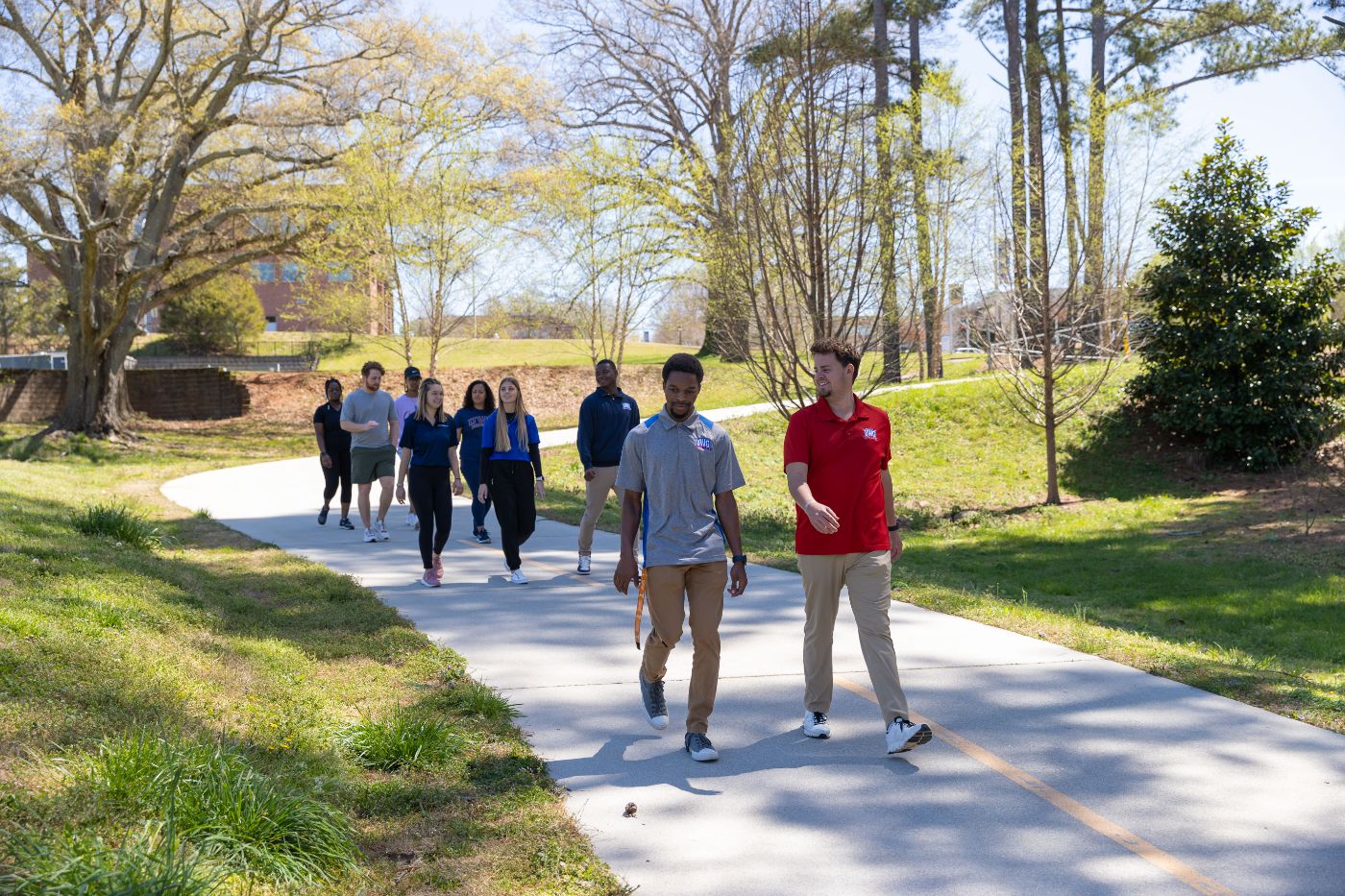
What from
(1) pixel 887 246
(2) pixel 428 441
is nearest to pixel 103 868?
(2) pixel 428 441

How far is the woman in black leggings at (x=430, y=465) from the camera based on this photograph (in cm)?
1028

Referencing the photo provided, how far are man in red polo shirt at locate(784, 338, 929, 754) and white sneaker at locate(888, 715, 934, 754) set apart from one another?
12mm

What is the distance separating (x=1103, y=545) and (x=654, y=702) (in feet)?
35.8

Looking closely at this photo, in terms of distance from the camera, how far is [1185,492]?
19734 millimetres

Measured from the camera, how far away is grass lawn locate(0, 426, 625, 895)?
3842 mm

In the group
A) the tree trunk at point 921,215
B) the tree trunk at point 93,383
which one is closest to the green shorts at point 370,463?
the tree trunk at point 921,215

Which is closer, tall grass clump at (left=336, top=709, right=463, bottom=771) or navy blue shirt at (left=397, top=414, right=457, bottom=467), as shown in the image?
tall grass clump at (left=336, top=709, right=463, bottom=771)

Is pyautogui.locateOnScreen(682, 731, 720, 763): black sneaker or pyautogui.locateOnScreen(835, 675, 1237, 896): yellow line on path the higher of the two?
pyautogui.locateOnScreen(682, 731, 720, 763): black sneaker

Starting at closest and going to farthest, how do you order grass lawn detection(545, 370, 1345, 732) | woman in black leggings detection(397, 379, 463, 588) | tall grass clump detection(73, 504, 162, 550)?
1. grass lawn detection(545, 370, 1345, 732)
2. woman in black leggings detection(397, 379, 463, 588)
3. tall grass clump detection(73, 504, 162, 550)

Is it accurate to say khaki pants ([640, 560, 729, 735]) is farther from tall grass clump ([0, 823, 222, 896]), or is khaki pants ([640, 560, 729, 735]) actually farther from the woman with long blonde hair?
the woman with long blonde hair

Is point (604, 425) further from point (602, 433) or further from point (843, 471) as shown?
point (843, 471)

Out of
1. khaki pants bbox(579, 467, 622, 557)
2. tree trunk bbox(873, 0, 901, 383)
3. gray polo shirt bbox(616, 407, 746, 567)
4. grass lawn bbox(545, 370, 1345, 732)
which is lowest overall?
grass lawn bbox(545, 370, 1345, 732)

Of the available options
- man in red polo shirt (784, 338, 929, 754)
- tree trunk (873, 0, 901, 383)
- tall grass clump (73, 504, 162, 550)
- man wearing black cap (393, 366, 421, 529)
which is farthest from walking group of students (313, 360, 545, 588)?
tree trunk (873, 0, 901, 383)

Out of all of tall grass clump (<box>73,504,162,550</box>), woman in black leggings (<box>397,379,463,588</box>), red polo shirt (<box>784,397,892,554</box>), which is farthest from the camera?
tall grass clump (<box>73,504,162,550</box>)
